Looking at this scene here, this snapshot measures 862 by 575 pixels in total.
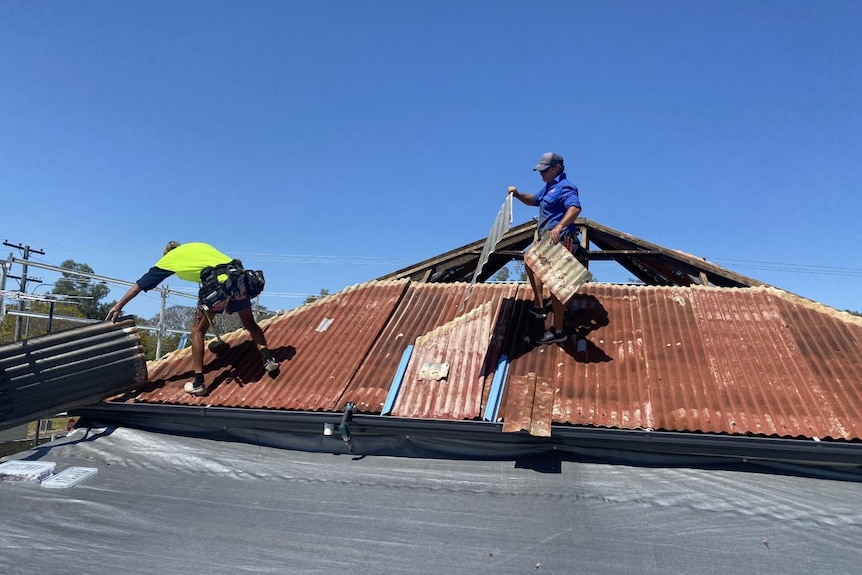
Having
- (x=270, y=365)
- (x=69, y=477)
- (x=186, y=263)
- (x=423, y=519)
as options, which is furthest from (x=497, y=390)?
(x=69, y=477)

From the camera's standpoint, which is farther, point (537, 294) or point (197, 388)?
point (537, 294)

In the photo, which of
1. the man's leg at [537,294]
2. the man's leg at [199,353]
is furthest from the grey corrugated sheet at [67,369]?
the man's leg at [537,294]

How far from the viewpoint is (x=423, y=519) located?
13.9 feet

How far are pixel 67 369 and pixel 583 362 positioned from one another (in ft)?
17.7

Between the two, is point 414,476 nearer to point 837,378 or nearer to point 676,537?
point 676,537

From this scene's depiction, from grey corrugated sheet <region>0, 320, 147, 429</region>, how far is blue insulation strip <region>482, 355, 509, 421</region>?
3957 mm

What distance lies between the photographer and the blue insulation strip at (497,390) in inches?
211

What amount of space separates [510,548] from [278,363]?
387 centimetres

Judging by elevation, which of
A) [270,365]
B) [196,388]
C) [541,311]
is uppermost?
[541,311]

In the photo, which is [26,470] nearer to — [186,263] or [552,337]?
[186,263]

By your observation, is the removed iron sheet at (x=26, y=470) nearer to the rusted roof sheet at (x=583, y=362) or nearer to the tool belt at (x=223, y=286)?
the rusted roof sheet at (x=583, y=362)

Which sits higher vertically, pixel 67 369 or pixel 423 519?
pixel 67 369

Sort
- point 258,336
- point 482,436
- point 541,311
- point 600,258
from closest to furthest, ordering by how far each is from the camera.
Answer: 1. point 482,436
2. point 258,336
3. point 541,311
4. point 600,258

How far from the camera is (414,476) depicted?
501cm
